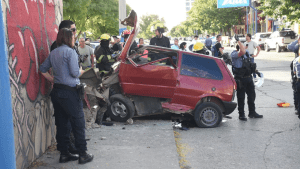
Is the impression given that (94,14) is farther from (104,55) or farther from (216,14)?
(216,14)

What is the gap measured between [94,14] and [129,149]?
31.0 meters

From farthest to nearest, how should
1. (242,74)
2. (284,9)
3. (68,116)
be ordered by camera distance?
(284,9)
(242,74)
(68,116)

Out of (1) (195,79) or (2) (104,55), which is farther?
(2) (104,55)

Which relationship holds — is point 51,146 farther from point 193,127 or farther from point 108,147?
point 193,127

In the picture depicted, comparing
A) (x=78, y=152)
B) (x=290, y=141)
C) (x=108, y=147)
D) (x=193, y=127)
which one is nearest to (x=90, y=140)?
(x=108, y=147)

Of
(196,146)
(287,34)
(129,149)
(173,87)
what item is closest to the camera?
(129,149)

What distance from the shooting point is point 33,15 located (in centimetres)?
491

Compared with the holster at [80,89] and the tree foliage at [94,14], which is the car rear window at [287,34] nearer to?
the tree foliage at [94,14]

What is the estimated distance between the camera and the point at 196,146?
19.5 ft

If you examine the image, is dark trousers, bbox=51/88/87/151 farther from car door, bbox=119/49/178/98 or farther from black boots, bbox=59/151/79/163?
car door, bbox=119/49/178/98

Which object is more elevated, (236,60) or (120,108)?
(236,60)

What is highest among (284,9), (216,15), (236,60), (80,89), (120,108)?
(216,15)

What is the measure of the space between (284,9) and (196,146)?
71.0ft

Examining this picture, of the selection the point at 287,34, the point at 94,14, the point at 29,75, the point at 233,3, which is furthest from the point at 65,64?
the point at 233,3
